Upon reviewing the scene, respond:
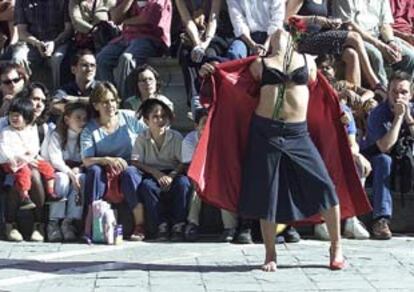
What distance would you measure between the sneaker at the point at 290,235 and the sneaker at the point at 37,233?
2.24 meters

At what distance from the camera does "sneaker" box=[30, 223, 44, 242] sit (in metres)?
9.48

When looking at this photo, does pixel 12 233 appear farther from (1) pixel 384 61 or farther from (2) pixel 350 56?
(1) pixel 384 61

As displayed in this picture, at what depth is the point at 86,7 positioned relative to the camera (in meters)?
12.4

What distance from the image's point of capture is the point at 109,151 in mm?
9891

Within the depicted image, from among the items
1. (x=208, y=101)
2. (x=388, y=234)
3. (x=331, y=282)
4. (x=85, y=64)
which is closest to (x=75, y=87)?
(x=85, y=64)

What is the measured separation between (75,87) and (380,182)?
352 centimetres

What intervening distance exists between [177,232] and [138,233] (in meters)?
0.37

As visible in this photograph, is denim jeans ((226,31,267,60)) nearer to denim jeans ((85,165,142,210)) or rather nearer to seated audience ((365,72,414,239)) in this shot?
seated audience ((365,72,414,239))

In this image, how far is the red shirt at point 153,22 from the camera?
38.8ft

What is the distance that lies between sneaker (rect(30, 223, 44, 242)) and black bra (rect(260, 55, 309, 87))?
2.87 meters

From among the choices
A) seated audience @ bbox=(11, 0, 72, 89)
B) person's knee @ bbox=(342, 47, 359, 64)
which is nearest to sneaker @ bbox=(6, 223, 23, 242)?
seated audience @ bbox=(11, 0, 72, 89)

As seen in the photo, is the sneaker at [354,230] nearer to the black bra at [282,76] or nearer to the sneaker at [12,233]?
the black bra at [282,76]

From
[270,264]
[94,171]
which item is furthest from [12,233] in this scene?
[270,264]

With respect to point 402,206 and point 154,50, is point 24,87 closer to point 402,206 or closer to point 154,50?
point 154,50
